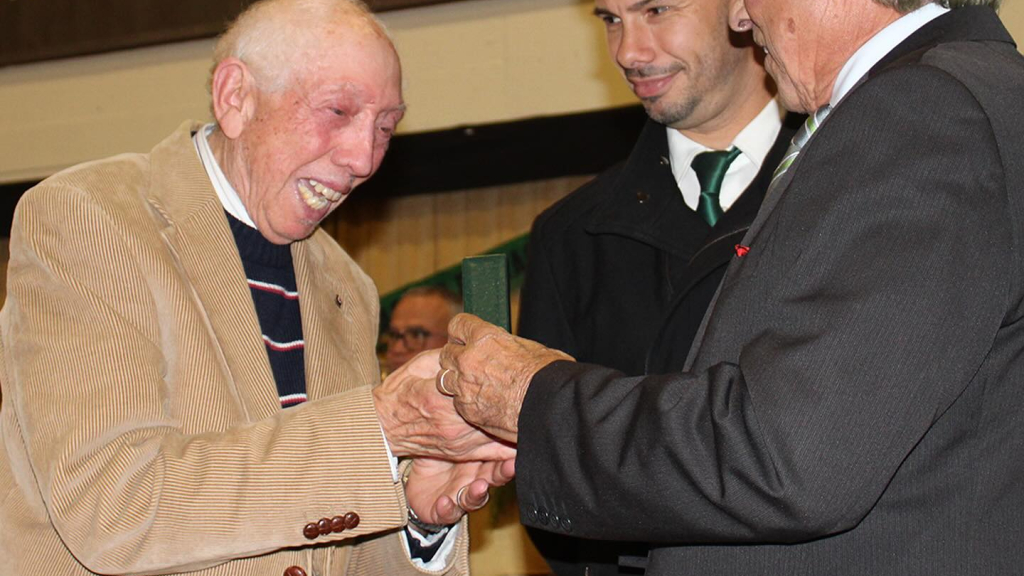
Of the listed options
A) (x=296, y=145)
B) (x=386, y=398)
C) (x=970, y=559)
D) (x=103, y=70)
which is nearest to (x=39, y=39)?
(x=103, y=70)

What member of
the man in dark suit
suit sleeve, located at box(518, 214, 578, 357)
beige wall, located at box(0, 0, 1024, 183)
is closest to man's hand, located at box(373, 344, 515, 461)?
the man in dark suit

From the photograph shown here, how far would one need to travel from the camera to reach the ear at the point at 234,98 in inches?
103

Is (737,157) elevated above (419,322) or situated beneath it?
elevated above

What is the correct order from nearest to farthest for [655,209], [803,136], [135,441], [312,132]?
[803,136] < [135,441] < [312,132] < [655,209]

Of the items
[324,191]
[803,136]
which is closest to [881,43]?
[803,136]

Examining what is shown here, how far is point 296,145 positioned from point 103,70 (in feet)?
→ 16.1

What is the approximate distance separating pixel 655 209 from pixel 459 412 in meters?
1.06

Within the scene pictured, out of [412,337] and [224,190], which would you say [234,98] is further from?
[412,337]

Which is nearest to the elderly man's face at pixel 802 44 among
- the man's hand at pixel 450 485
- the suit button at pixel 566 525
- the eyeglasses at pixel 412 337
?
the suit button at pixel 566 525

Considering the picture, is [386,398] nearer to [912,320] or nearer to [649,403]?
[649,403]

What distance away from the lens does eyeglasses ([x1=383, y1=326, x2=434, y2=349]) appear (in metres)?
6.29

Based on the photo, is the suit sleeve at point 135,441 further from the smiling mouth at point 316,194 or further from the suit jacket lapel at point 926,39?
the suit jacket lapel at point 926,39

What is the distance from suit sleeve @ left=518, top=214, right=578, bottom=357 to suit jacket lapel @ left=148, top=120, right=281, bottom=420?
33.8 inches

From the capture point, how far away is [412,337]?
634cm
